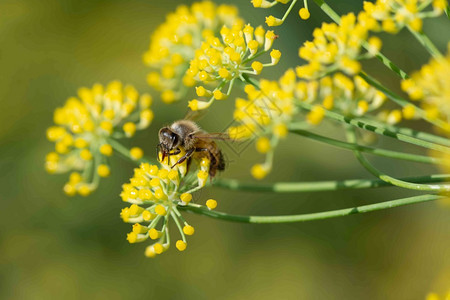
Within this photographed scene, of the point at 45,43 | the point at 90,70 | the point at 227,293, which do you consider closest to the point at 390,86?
the point at 227,293

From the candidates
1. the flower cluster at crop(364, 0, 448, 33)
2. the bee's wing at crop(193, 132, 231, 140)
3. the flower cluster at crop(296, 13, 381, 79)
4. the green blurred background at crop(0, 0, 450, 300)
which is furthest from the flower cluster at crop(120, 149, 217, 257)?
the green blurred background at crop(0, 0, 450, 300)

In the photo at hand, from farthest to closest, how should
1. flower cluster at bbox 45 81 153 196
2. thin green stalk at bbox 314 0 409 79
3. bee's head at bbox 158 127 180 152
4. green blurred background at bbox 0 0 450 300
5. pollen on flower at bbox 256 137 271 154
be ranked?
1. green blurred background at bbox 0 0 450 300
2. flower cluster at bbox 45 81 153 196
3. bee's head at bbox 158 127 180 152
4. thin green stalk at bbox 314 0 409 79
5. pollen on flower at bbox 256 137 271 154

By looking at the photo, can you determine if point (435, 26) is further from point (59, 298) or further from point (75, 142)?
point (59, 298)

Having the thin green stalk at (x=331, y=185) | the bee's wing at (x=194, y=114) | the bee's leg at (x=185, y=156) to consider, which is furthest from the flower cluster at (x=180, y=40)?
the thin green stalk at (x=331, y=185)

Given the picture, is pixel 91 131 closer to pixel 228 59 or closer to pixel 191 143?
pixel 191 143

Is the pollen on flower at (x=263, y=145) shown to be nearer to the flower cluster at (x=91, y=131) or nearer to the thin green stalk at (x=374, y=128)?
the thin green stalk at (x=374, y=128)

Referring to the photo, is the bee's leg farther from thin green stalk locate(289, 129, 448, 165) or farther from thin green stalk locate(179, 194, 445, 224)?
thin green stalk locate(289, 129, 448, 165)

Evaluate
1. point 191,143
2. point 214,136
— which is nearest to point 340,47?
point 214,136
